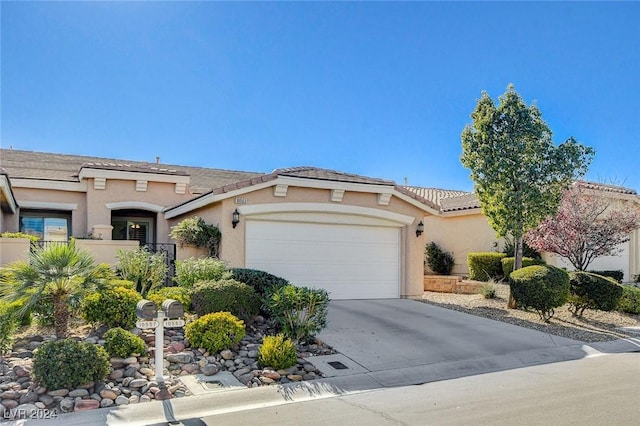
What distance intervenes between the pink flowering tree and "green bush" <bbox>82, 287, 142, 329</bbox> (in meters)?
12.3

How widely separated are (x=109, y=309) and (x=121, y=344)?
4.51 feet

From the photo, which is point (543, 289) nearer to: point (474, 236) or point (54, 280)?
point (474, 236)

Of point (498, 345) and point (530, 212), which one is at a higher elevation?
point (530, 212)

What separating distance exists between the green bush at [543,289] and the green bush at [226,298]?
7.20 meters

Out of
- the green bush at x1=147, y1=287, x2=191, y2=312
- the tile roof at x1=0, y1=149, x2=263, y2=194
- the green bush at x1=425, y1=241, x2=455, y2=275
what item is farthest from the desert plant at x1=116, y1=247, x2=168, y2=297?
the green bush at x1=425, y1=241, x2=455, y2=275

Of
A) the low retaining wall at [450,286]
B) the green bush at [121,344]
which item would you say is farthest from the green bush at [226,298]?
the low retaining wall at [450,286]

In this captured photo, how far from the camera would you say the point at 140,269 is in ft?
38.1

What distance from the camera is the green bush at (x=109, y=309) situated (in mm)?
8750

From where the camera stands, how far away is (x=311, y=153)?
806 inches

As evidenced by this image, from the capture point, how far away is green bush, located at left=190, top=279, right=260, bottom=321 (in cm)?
951

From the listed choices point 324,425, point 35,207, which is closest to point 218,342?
point 324,425

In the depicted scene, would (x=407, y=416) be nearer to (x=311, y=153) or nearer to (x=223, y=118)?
(x=223, y=118)

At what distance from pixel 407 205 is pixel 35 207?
12544mm

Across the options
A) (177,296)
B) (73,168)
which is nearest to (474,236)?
(177,296)
